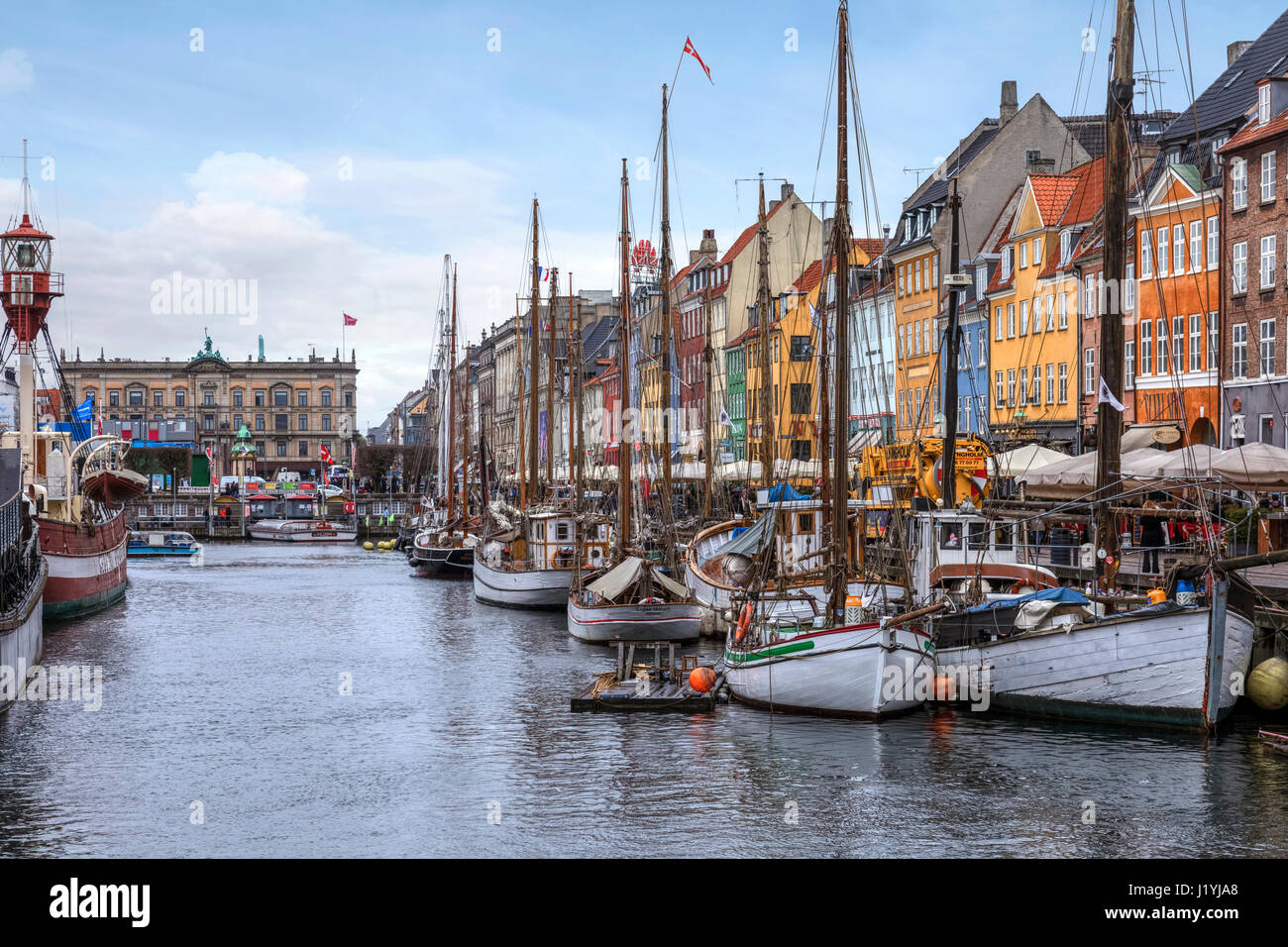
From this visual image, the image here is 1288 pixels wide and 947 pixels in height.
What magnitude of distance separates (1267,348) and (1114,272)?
926 inches

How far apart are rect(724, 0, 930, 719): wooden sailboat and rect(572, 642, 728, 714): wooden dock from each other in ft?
3.36

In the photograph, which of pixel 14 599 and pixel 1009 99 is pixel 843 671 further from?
pixel 1009 99

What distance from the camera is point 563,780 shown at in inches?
999

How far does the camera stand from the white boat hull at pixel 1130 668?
26641mm

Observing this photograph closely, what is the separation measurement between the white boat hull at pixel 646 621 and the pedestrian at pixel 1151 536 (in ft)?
43.7

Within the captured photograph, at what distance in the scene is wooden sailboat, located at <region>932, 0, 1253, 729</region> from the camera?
1053 inches

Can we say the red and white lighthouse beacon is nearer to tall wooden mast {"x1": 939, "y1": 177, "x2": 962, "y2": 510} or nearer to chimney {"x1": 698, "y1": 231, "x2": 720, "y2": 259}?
tall wooden mast {"x1": 939, "y1": 177, "x2": 962, "y2": 510}

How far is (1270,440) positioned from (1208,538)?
25.4 metres

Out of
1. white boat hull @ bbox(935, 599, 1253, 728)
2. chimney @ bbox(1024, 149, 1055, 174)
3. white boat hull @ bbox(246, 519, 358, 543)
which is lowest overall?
white boat hull @ bbox(246, 519, 358, 543)

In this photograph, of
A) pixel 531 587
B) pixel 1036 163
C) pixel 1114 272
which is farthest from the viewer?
pixel 1036 163

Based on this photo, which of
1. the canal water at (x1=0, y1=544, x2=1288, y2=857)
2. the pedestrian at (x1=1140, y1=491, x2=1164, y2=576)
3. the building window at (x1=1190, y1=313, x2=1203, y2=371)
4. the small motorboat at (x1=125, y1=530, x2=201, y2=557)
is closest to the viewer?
the canal water at (x1=0, y1=544, x2=1288, y2=857)

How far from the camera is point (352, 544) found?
441ft

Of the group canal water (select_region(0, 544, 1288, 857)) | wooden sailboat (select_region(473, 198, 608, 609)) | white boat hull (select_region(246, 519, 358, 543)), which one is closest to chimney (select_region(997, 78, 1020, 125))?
wooden sailboat (select_region(473, 198, 608, 609))

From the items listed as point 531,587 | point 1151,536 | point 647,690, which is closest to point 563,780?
point 647,690
